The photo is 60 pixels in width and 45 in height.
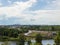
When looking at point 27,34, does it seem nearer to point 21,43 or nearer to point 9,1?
point 21,43

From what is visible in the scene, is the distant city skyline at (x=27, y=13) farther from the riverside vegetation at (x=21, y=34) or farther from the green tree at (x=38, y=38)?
the green tree at (x=38, y=38)

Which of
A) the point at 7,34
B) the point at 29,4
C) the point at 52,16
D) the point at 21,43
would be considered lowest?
the point at 21,43

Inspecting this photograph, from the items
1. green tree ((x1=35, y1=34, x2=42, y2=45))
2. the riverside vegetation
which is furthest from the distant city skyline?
green tree ((x1=35, y1=34, x2=42, y2=45))

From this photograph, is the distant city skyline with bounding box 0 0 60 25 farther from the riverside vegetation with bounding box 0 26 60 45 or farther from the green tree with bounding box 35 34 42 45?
the green tree with bounding box 35 34 42 45

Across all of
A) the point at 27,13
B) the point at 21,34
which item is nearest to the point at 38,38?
the point at 21,34

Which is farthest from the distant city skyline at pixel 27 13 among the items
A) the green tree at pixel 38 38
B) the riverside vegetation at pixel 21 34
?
the green tree at pixel 38 38

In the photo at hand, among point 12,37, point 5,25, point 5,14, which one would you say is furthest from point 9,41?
point 5,14

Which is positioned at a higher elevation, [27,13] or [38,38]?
[27,13]

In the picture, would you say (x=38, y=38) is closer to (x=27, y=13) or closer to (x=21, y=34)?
(x=21, y=34)
